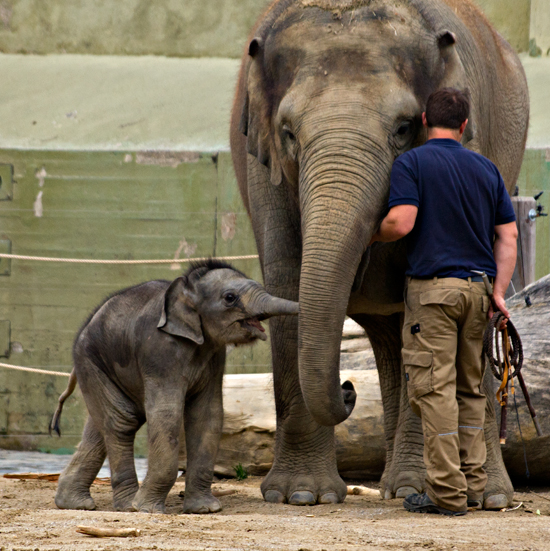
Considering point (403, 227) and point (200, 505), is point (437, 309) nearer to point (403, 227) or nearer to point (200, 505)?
point (403, 227)

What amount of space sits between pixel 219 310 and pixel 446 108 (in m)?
1.36

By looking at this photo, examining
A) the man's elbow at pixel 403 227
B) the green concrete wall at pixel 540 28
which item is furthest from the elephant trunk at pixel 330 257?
the green concrete wall at pixel 540 28

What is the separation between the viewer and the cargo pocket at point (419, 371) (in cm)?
438

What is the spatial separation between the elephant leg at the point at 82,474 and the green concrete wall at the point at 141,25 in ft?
20.0

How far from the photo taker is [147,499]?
457 centimetres

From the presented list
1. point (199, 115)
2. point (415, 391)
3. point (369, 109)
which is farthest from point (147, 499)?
point (199, 115)

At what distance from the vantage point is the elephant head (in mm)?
4270

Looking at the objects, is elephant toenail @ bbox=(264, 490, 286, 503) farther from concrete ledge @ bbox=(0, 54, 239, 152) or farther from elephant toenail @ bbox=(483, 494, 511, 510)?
concrete ledge @ bbox=(0, 54, 239, 152)

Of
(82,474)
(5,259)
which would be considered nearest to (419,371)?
(82,474)

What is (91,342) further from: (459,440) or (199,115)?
(199,115)

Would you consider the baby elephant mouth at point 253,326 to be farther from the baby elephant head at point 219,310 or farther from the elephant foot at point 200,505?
the elephant foot at point 200,505

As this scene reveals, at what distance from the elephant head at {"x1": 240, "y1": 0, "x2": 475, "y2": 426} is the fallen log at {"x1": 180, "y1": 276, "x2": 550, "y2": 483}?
5.64ft

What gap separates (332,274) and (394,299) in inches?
42.3

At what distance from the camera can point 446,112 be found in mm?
4422
